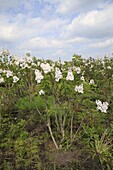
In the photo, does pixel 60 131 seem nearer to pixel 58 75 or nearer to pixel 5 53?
pixel 58 75

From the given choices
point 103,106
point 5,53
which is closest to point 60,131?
point 103,106

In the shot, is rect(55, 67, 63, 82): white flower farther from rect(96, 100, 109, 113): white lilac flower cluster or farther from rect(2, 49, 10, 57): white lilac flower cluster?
rect(2, 49, 10, 57): white lilac flower cluster

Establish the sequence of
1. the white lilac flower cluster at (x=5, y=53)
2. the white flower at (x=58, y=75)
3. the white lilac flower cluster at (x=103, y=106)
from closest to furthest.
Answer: the white flower at (x=58, y=75), the white lilac flower cluster at (x=103, y=106), the white lilac flower cluster at (x=5, y=53)

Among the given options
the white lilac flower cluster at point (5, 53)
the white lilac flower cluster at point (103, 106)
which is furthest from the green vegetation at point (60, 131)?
the white lilac flower cluster at point (5, 53)

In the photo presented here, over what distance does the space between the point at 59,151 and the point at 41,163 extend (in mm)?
343

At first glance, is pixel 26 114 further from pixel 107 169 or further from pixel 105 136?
Result: pixel 107 169

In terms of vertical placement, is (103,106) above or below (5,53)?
below

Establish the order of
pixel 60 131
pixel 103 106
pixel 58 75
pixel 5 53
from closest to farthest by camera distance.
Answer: pixel 58 75
pixel 103 106
pixel 60 131
pixel 5 53

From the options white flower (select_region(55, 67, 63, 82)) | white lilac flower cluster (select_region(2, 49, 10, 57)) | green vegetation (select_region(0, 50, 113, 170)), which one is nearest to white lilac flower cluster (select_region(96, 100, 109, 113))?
green vegetation (select_region(0, 50, 113, 170))

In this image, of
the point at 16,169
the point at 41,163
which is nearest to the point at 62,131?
the point at 41,163

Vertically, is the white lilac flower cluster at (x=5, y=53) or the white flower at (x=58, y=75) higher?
the white lilac flower cluster at (x=5, y=53)

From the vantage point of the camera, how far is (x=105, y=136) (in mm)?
4582

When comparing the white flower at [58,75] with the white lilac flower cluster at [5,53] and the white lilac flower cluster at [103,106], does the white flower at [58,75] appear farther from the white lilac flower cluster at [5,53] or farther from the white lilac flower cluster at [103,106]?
the white lilac flower cluster at [5,53]

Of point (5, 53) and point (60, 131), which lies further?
point (5, 53)
